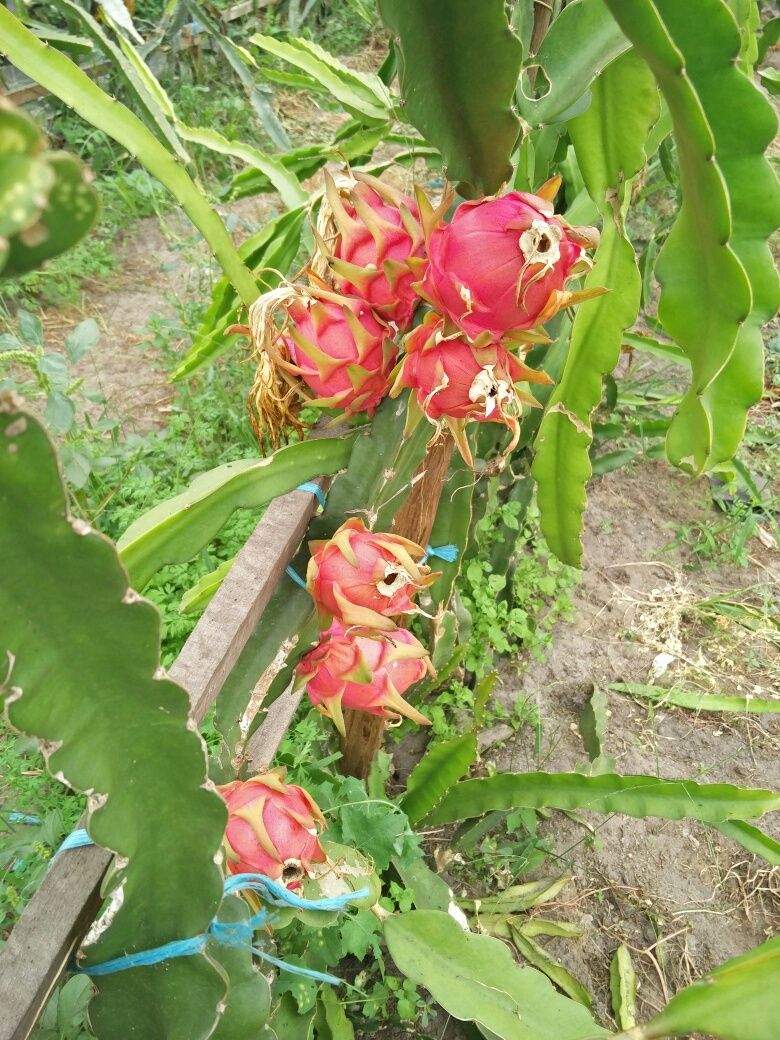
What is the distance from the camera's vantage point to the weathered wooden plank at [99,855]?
51 centimetres

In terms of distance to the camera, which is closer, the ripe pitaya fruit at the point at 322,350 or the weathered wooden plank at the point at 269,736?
the ripe pitaya fruit at the point at 322,350

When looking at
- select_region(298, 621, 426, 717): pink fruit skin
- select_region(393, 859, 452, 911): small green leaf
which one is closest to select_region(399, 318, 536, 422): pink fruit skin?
select_region(298, 621, 426, 717): pink fruit skin

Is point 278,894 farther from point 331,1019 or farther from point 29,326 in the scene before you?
point 29,326

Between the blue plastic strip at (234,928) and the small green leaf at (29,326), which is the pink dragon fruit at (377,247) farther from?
the small green leaf at (29,326)

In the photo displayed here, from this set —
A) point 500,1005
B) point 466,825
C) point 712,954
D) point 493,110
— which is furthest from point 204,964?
point 712,954

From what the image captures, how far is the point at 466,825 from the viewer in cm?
131

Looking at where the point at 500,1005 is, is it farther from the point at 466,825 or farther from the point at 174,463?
the point at 174,463

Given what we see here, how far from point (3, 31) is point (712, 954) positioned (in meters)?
1.71

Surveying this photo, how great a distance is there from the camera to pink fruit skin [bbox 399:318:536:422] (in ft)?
1.98

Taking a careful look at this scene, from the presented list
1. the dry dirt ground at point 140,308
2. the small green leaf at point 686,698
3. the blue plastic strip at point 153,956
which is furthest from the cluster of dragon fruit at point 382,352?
the dry dirt ground at point 140,308

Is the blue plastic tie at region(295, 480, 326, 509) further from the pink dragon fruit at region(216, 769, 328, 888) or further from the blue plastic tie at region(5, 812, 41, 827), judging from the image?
the blue plastic tie at region(5, 812, 41, 827)

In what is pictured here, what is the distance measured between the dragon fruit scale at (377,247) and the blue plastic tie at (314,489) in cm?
20

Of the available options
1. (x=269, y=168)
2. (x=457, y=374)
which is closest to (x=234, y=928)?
(x=457, y=374)

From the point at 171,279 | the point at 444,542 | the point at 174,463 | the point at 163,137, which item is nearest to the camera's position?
the point at 163,137
